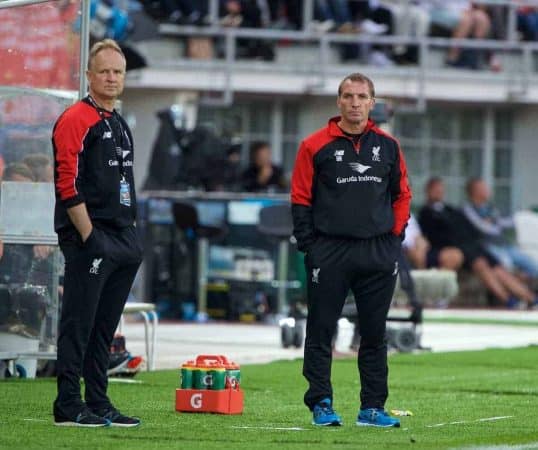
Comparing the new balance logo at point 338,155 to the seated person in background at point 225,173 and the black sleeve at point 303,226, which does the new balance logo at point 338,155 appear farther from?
the seated person in background at point 225,173

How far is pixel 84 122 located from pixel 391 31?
23.2 meters

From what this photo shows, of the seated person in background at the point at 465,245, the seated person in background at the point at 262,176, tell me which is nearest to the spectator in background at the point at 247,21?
the seated person in background at the point at 465,245

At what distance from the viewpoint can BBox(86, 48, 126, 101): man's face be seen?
9.30m

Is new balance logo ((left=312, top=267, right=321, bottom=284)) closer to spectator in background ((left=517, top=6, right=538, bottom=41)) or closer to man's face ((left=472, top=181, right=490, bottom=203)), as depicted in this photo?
man's face ((left=472, top=181, right=490, bottom=203))

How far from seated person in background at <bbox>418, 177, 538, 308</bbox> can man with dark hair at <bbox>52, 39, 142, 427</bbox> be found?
19.5 m

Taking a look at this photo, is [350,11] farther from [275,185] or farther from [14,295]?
[14,295]

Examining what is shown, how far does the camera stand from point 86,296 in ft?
30.6

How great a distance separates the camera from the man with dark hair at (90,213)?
9.22 meters

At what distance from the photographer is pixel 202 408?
1051 centimetres

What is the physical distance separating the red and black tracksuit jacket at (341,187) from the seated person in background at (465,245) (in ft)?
62.6

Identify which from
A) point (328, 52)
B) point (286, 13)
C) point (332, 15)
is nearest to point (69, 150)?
point (286, 13)

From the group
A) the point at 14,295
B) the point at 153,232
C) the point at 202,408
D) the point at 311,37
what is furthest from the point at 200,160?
the point at 202,408

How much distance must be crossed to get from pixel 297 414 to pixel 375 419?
109 cm

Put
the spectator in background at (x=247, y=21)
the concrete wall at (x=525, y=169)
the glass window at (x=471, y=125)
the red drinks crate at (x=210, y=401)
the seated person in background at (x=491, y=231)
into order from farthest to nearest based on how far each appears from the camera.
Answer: the concrete wall at (x=525, y=169) < the glass window at (x=471, y=125) < the spectator in background at (x=247, y=21) < the seated person in background at (x=491, y=231) < the red drinks crate at (x=210, y=401)
